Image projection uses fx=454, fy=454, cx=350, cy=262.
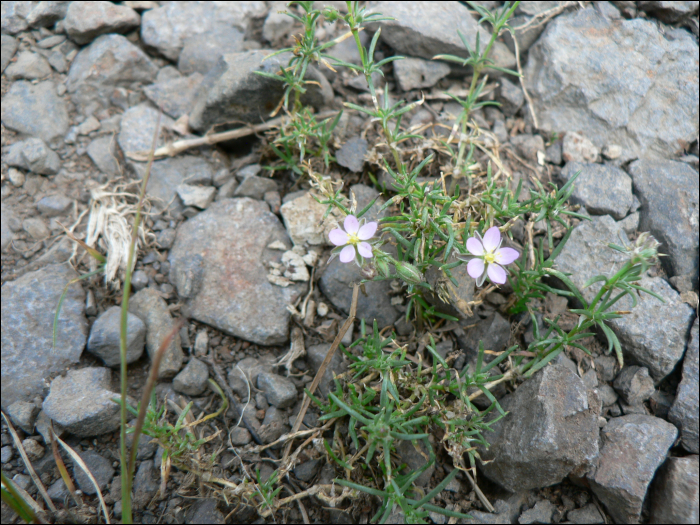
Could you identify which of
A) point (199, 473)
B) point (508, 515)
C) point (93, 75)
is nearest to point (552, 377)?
point (508, 515)

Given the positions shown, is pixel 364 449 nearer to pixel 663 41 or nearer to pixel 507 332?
pixel 507 332

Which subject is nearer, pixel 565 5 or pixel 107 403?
pixel 107 403

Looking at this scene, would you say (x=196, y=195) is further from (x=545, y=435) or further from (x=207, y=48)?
(x=545, y=435)

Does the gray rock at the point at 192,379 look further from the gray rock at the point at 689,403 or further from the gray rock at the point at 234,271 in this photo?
the gray rock at the point at 689,403

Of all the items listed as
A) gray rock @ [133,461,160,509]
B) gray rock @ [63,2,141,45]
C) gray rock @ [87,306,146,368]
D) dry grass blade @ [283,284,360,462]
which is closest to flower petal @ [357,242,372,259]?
dry grass blade @ [283,284,360,462]

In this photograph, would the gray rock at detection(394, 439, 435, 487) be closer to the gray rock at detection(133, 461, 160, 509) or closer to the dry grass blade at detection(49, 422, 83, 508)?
the gray rock at detection(133, 461, 160, 509)

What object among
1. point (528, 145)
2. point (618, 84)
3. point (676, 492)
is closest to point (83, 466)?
point (676, 492)

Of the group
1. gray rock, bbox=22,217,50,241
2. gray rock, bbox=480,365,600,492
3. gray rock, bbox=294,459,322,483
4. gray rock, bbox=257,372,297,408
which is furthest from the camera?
gray rock, bbox=22,217,50,241
